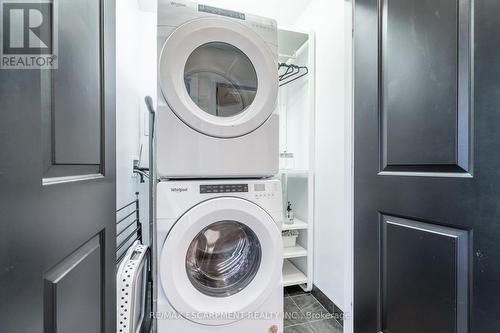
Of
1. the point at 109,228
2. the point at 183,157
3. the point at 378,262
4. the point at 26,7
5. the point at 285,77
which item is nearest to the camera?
the point at 26,7

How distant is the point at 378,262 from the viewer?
0.86 m

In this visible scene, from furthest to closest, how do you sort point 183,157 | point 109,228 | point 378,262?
point 183,157 → point 378,262 → point 109,228

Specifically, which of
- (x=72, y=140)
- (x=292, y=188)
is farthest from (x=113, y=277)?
(x=292, y=188)

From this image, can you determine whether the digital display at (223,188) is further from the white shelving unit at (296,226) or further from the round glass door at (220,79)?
the white shelving unit at (296,226)

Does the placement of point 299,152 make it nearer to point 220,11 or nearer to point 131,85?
point 220,11

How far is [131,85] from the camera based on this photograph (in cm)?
180

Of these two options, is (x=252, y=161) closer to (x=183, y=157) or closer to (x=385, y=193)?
(x=183, y=157)

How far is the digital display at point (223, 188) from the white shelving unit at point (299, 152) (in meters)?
0.74

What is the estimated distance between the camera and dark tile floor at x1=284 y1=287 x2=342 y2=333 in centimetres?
150

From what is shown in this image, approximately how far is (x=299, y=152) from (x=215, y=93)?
108cm

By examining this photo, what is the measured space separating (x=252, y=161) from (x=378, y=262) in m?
0.68

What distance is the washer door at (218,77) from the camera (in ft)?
3.58

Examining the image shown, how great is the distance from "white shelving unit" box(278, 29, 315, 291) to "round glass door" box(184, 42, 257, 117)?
0.77 meters

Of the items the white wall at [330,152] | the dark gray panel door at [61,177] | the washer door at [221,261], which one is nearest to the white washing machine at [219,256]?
the washer door at [221,261]
